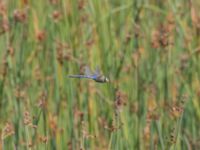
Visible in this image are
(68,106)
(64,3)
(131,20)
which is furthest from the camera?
(131,20)

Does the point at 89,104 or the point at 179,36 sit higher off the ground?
the point at 179,36

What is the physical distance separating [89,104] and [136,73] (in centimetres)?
23

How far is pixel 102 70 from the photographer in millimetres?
3072

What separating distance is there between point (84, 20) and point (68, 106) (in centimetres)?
56

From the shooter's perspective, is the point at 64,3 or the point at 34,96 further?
the point at 64,3

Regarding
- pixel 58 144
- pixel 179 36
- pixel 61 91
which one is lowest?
pixel 58 144

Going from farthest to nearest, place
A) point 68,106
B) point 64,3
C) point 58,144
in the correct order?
point 64,3
point 68,106
point 58,144

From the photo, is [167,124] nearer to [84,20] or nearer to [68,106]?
[68,106]

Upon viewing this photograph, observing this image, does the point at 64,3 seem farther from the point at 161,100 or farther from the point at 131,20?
the point at 161,100

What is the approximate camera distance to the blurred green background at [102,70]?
8.91 feet

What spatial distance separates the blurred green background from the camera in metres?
2.71

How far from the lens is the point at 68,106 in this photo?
2.88 meters

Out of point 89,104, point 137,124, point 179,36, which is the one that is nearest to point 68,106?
Answer: point 89,104

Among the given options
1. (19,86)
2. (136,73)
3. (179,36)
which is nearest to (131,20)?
(179,36)
